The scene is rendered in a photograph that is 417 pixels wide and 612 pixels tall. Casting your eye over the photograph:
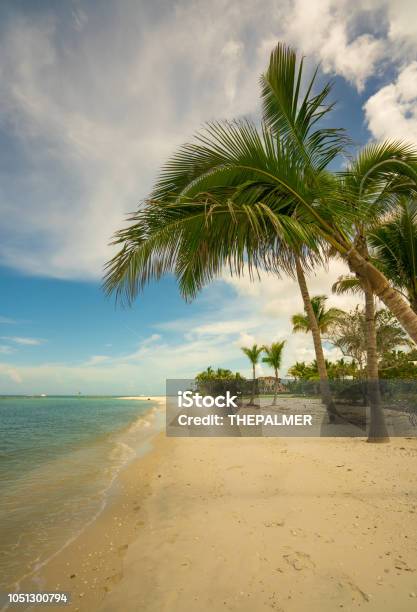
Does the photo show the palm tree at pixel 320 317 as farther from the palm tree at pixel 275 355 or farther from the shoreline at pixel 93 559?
the shoreline at pixel 93 559

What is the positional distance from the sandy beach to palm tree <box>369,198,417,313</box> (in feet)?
13.7

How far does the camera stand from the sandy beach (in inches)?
121

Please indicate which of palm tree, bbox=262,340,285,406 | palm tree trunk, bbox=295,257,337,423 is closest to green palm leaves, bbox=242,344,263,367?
palm tree, bbox=262,340,285,406

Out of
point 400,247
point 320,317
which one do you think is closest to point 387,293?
point 400,247

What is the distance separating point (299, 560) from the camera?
3551mm

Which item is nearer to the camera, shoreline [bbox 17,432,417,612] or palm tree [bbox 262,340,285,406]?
shoreline [bbox 17,432,417,612]

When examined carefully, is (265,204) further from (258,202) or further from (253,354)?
(253,354)

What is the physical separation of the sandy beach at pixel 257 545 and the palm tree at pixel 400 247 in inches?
165

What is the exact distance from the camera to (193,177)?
13.6ft

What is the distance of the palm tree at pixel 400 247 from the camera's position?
7.55 meters

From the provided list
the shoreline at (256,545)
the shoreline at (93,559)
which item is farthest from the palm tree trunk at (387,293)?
the shoreline at (93,559)

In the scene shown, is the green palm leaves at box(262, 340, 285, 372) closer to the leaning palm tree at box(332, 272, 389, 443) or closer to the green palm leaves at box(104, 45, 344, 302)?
the leaning palm tree at box(332, 272, 389, 443)

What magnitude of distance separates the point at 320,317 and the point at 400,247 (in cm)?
1605

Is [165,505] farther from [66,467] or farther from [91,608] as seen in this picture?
[66,467]
